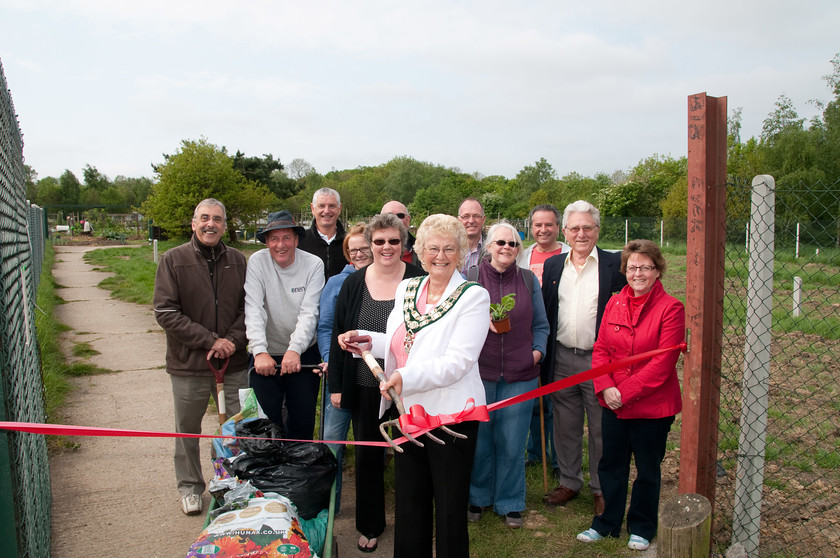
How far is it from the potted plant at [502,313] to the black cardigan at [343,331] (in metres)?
0.56

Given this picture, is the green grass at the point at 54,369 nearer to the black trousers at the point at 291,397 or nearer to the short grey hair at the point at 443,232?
the black trousers at the point at 291,397

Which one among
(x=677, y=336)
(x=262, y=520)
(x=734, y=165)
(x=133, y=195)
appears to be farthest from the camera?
(x=133, y=195)

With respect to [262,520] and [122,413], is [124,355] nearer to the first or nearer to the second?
[122,413]

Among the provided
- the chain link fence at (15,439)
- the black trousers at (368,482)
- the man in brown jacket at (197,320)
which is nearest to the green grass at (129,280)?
the man in brown jacket at (197,320)

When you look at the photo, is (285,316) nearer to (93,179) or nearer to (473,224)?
(473,224)

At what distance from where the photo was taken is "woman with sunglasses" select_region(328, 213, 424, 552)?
3.67 m

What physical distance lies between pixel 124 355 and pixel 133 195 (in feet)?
247

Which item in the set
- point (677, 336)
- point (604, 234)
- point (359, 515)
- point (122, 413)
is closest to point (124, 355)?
point (122, 413)

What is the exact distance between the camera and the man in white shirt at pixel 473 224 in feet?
16.2

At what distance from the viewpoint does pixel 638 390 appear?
339 centimetres

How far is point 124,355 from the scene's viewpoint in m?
8.47

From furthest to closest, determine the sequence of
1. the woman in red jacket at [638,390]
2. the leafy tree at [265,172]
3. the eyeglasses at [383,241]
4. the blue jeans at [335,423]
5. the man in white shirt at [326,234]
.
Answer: the leafy tree at [265,172] → the man in white shirt at [326,234] → the blue jeans at [335,423] → the eyeglasses at [383,241] → the woman in red jacket at [638,390]

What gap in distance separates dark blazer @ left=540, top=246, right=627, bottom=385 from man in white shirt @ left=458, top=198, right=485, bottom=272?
764mm

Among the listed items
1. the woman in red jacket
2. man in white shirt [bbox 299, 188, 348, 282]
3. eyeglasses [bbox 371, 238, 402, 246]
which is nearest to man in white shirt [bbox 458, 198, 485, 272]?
man in white shirt [bbox 299, 188, 348, 282]
